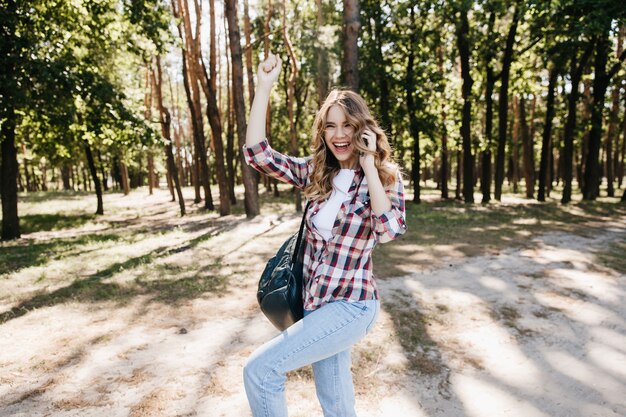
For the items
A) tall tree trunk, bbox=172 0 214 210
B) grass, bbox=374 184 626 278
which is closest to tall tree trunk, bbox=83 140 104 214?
tall tree trunk, bbox=172 0 214 210

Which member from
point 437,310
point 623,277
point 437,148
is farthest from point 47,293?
point 437,148

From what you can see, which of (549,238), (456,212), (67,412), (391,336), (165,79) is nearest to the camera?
(67,412)

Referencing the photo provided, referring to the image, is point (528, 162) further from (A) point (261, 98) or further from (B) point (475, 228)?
(A) point (261, 98)

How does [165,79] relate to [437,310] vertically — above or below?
above

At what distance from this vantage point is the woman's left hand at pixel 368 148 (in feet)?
6.93

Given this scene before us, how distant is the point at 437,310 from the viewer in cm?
562

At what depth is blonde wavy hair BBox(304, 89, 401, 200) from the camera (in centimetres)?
223

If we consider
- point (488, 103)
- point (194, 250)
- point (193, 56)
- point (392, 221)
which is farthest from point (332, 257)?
point (488, 103)

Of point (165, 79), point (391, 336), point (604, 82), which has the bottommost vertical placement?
point (391, 336)

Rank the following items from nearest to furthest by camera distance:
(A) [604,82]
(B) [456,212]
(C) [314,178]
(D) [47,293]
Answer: (C) [314,178] → (D) [47,293] → (B) [456,212] → (A) [604,82]

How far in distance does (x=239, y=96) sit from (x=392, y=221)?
13509mm

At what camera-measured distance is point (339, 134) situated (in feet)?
7.57

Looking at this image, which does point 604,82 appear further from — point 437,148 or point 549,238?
point 549,238

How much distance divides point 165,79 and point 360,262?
1368 inches
